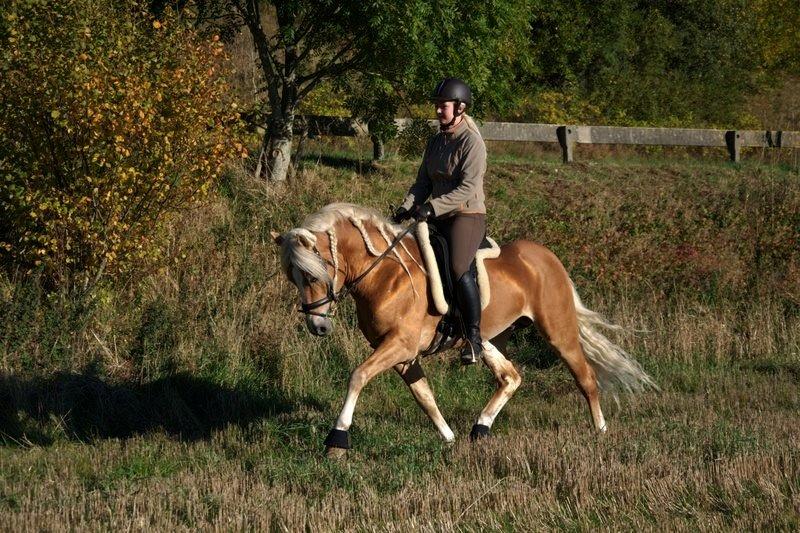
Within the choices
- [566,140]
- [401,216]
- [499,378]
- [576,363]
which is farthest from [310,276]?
[566,140]

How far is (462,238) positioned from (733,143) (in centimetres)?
2151

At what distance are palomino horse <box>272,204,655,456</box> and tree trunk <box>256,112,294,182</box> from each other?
933 cm

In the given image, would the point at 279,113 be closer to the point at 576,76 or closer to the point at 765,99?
the point at 576,76

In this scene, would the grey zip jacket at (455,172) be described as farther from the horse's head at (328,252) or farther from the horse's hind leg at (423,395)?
the horse's hind leg at (423,395)

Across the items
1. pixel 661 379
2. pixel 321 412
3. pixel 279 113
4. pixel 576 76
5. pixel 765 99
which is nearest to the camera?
pixel 321 412

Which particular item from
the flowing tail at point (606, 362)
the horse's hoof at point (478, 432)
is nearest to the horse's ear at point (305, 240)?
the horse's hoof at point (478, 432)

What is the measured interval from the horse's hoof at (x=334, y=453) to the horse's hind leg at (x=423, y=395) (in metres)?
1.20

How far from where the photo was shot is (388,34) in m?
16.4

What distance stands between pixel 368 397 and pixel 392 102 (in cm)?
951

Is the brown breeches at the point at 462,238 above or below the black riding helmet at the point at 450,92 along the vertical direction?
below

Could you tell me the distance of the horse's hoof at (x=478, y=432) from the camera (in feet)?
28.8

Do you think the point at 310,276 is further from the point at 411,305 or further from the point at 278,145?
the point at 278,145

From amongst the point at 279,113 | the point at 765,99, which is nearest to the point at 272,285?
the point at 279,113

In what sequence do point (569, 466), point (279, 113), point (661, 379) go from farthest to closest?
point (279, 113) < point (661, 379) < point (569, 466)
